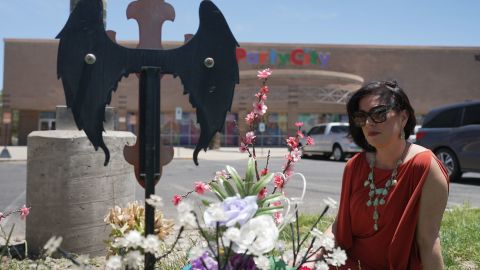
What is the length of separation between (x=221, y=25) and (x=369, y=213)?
1.16m

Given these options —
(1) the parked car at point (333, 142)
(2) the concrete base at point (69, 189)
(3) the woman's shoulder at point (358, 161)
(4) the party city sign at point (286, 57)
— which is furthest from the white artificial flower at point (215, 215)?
(4) the party city sign at point (286, 57)

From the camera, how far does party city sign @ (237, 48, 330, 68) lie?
115 ft

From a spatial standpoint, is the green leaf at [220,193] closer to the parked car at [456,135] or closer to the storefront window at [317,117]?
the parked car at [456,135]

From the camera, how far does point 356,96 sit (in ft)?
7.41

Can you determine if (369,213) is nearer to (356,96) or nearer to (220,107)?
(356,96)

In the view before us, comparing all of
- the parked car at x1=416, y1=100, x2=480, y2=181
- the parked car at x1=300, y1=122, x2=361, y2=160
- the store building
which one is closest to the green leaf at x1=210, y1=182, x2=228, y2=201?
the parked car at x1=416, y1=100, x2=480, y2=181

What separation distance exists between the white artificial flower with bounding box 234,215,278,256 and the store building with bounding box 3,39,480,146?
3143cm

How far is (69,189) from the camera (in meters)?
4.04

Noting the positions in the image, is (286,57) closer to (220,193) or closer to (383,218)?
(383,218)

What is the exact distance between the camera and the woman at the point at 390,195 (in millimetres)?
2107

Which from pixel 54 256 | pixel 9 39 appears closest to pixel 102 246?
pixel 54 256

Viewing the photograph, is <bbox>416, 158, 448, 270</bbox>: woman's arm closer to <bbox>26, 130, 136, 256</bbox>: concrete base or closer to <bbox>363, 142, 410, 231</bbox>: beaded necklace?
<bbox>363, 142, 410, 231</bbox>: beaded necklace

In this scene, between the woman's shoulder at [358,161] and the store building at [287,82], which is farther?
the store building at [287,82]

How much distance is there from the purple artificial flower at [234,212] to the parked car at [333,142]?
1800 cm
